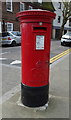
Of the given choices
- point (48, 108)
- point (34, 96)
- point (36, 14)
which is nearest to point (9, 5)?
point (36, 14)

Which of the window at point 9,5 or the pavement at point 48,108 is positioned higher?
the window at point 9,5

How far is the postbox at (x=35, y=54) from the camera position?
8.68 ft

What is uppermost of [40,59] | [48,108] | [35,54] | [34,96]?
[35,54]

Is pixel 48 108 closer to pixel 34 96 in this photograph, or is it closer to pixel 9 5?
pixel 34 96

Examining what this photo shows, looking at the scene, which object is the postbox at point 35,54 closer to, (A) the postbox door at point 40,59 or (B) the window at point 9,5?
(A) the postbox door at point 40,59

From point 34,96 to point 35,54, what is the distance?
89 cm

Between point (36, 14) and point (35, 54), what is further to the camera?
point (35, 54)

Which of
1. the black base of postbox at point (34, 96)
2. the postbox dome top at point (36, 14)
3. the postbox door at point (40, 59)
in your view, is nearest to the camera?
the postbox dome top at point (36, 14)

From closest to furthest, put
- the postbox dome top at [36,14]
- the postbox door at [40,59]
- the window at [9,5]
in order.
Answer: the postbox dome top at [36,14]
the postbox door at [40,59]
the window at [9,5]

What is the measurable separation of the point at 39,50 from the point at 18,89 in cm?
160

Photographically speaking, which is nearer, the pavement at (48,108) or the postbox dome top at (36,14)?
the postbox dome top at (36,14)

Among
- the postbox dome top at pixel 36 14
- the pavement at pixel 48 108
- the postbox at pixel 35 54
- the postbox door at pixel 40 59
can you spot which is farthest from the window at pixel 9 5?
the postbox door at pixel 40 59

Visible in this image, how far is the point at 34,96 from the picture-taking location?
2.95 meters

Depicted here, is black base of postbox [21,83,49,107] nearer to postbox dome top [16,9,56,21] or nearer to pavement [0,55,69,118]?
pavement [0,55,69,118]
